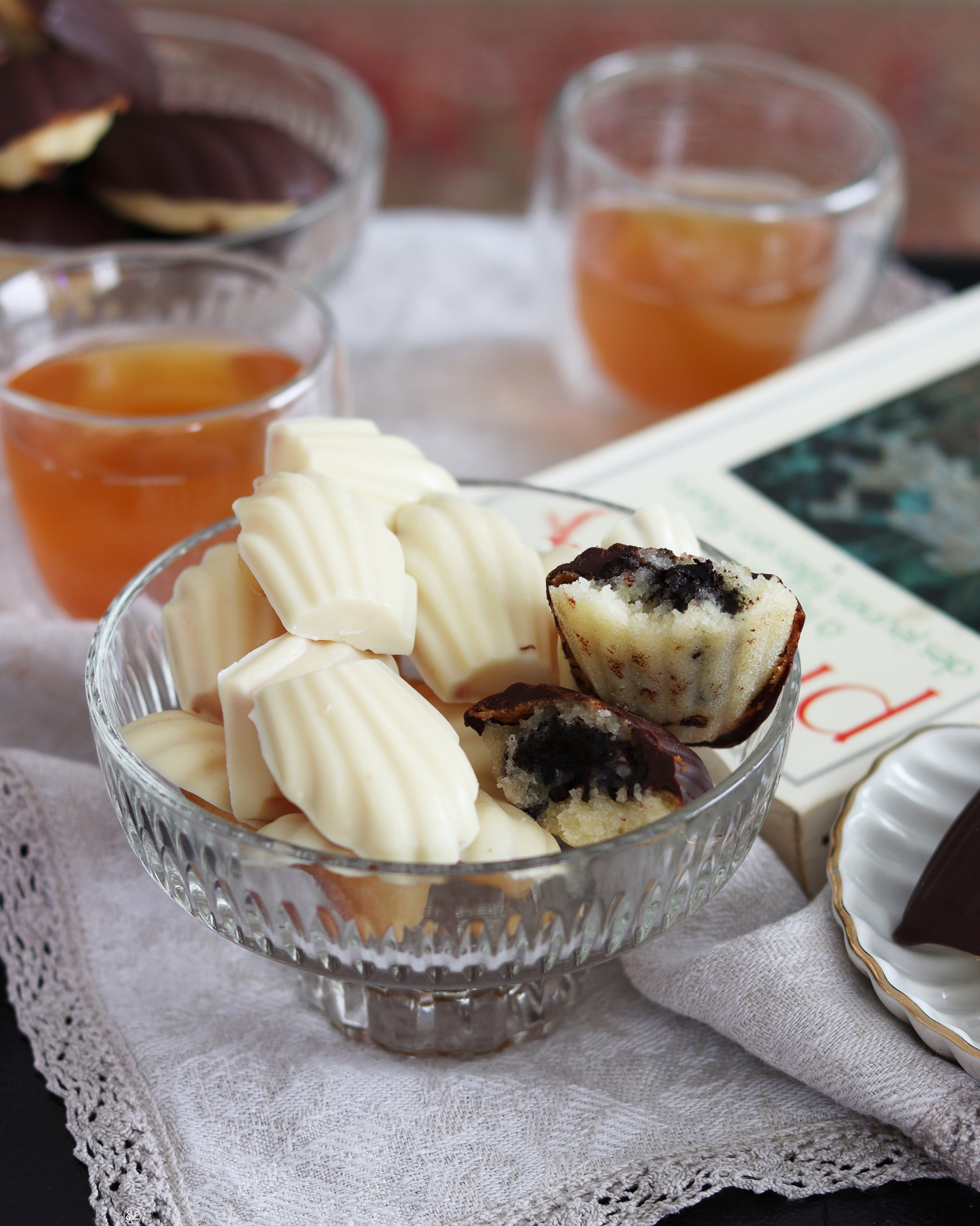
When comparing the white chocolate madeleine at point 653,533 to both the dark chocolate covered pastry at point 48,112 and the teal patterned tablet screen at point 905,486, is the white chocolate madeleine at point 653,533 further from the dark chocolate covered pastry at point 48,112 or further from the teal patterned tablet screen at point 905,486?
the dark chocolate covered pastry at point 48,112

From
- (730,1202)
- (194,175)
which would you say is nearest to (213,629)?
(730,1202)

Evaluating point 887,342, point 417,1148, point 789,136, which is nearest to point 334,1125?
point 417,1148

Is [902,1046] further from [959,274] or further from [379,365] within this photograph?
[959,274]

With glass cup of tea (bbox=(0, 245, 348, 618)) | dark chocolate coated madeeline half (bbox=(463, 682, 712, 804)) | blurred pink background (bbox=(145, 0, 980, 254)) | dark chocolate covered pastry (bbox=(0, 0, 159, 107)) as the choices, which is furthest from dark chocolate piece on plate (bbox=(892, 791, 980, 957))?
blurred pink background (bbox=(145, 0, 980, 254))

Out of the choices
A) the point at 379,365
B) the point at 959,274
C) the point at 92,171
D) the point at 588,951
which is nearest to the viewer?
the point at 588,951

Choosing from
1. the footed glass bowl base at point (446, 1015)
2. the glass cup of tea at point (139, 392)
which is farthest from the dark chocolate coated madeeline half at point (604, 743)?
the glass cup of tea at point (139, 392)

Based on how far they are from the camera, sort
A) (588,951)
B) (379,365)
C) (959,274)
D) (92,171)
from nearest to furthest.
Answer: (588,951), (92,171), (379,365), (959,274)

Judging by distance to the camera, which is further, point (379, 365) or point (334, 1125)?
point (379, 365)
